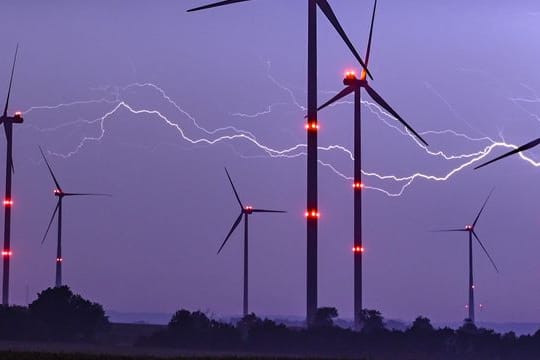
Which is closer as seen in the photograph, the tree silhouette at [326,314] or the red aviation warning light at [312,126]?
the red aviation warning light at [312,126]

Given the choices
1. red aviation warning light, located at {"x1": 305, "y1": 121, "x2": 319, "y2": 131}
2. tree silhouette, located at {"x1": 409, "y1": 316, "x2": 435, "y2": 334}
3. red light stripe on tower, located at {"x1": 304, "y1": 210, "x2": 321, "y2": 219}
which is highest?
red aviation warning light, located at {"x1": 305, "y1": 121, "x2": 319, "y2": 131}

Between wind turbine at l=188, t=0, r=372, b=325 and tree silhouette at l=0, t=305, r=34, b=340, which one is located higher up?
wind turbine at l=188, t=0, r=372, b=325

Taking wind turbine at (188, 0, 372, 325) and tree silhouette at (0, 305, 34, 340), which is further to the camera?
tree silhouette at (0, 305, 34, 340)

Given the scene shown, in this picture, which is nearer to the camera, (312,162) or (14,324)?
(312,162)

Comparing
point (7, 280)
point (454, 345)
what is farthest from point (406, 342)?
point (7, 280)

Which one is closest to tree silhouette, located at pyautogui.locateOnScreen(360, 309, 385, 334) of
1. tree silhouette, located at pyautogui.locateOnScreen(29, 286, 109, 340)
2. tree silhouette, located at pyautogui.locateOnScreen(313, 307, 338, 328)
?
tree silhouette, located at pyautogui.locateOnScreen(313, 307, 338, 328)

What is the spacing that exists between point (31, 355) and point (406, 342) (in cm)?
5078

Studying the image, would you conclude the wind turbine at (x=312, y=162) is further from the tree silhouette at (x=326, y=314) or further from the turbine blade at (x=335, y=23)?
the tree silhouette at (x=326, y=314)

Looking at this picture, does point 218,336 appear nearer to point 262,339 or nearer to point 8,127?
point 262,339

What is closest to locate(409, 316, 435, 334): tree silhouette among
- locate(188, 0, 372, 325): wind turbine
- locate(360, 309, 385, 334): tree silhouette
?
locate(360, 309, 385, 334): tree silhouette

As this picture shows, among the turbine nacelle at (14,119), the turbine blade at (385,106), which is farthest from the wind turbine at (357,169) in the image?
the turbine nacelle at (14,119)

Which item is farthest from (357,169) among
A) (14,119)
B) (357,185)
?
(14,119)

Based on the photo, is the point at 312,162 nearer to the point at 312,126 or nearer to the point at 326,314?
the point at 312,126

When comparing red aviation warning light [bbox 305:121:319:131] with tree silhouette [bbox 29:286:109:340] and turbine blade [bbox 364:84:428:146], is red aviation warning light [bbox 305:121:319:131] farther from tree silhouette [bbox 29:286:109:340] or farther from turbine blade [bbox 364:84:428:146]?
tree silhouette [bbox 29:286:109:340]
